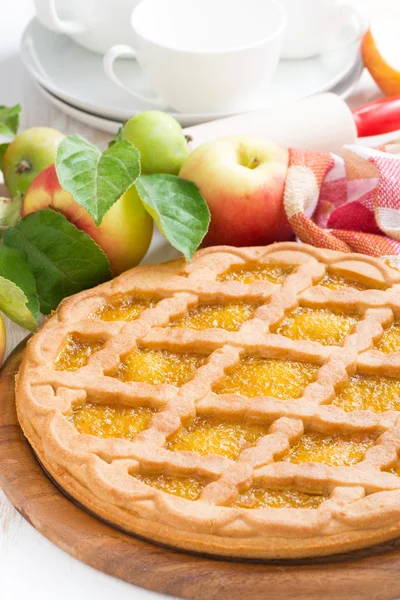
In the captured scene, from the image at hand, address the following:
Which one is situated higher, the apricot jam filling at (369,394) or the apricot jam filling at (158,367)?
→ the apricot jam filling at (369,394)

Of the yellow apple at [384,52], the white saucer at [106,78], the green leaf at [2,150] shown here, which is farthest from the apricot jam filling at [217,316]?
the yellow apple at [384,52]

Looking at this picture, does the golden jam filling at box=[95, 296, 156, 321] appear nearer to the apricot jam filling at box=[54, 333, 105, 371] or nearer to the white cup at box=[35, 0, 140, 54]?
the apricot jam filling at box=[54, 333, 105, 371]

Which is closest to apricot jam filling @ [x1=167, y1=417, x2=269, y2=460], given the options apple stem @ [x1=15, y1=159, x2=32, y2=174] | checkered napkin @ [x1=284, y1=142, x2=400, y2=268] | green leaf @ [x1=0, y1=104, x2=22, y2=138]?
checkered napkin @ [x1=284, y1=142, x2=400, y2=268]

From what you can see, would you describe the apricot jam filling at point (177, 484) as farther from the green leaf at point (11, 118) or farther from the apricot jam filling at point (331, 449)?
the green leaf at point (11, 118)

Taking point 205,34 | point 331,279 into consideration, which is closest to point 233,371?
point 331,279

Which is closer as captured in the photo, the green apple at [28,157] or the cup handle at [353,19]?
the green apple at [28,157]

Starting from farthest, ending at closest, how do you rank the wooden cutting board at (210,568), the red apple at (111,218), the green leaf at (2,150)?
the green leaf at (2,150), the red apple at (111,218), the wooden cutting board at (210,568)

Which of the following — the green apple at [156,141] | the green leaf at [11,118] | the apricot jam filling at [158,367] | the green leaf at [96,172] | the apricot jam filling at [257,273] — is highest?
the green leaf at [96,172]
